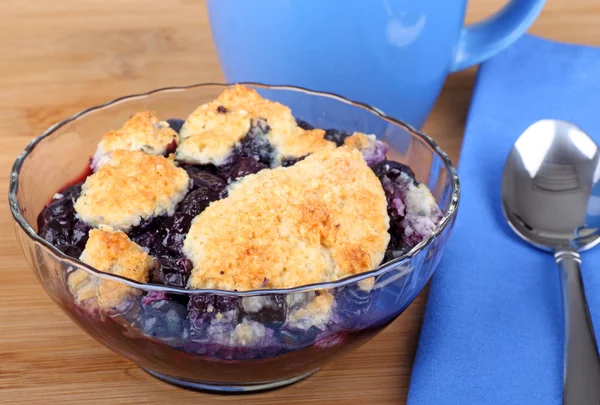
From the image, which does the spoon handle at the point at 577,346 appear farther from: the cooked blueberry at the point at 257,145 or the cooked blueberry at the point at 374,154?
the cooked blueberry at the point at 257,145

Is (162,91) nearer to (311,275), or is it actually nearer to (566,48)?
(311,275)

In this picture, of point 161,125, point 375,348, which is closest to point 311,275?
point 375,348

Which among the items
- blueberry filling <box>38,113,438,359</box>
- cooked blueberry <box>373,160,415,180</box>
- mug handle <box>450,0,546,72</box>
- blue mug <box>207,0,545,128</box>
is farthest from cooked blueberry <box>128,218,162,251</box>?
mug handle <box>450,0,546,72</box>

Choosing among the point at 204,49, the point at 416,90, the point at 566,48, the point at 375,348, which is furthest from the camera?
the point at 204,49

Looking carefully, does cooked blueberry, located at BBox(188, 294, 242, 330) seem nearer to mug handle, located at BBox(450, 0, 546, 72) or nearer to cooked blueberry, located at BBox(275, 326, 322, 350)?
cooked blueberry, located at BBox(275, 326, 322, 350)

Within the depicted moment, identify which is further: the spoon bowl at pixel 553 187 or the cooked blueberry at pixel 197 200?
the spoon bowl at pixel 553 187

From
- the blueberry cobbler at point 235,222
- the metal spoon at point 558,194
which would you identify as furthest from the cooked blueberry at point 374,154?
the metal spoon at point 558,194
